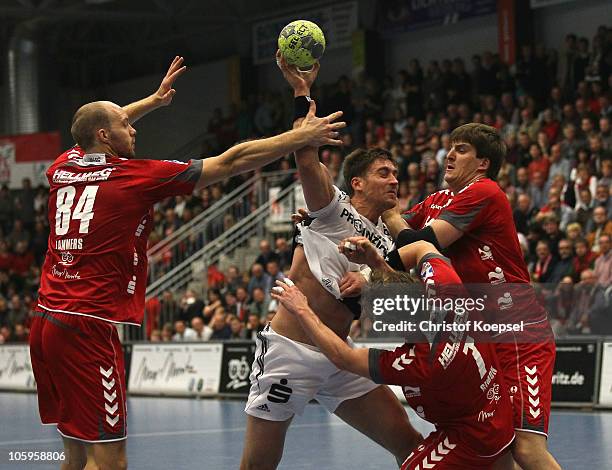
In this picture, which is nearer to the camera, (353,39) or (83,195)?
(83,195)

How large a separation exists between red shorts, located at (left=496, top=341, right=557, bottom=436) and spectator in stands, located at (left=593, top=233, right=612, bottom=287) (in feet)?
25.7

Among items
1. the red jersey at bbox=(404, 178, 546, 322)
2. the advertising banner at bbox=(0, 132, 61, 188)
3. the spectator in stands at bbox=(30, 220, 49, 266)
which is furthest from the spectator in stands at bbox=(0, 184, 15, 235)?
the red jersey at bbox=(404, 178, 546, 322)

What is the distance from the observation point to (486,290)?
6.27 m

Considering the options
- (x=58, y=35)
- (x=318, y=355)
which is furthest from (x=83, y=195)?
(x=58, y=35)

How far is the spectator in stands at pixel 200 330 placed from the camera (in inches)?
746

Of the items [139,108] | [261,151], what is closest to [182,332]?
[139,108]

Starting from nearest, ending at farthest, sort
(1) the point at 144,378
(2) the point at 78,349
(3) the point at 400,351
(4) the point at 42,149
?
(3) the point at 400,351
(2) the point at 78,349
(1) the point at 144,378
(4) the point at 42,149

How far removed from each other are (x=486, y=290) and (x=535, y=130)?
13.5m

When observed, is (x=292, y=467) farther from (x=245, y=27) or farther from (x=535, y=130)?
(x=245, y=27)

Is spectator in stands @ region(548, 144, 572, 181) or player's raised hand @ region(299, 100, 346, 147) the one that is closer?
player's raised hand @ region(299, 100, 346, 147)

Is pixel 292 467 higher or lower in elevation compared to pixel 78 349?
lower

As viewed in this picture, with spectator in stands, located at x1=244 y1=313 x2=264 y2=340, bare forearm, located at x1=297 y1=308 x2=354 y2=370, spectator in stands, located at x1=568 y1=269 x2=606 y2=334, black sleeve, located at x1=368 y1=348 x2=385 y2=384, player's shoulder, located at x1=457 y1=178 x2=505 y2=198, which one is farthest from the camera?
spectator in stands, located at x1=244 y1=313 x2=264 y2=340

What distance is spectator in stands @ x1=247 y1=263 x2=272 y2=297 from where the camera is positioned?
19.5 meters

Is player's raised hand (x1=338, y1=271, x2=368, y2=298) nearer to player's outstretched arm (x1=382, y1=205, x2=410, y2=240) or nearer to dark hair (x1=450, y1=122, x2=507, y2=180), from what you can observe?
player's outstretched arm (x1=382, y1=205, x2=410, y2=240)
